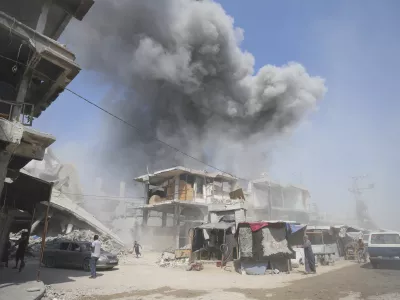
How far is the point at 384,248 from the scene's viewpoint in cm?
1219

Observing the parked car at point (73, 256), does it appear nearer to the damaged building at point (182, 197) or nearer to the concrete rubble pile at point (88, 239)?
the concrete rubble pile at point (88, 239)

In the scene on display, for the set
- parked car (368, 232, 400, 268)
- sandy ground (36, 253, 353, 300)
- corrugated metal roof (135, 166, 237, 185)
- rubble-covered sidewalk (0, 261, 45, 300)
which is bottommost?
sandy ground (36, 253, 353, 300)

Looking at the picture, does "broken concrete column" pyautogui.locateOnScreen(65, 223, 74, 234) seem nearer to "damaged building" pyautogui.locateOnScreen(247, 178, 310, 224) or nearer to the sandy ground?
the sandy ground

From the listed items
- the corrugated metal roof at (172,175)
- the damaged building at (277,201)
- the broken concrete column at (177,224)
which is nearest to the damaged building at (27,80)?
the broken concrete column at (177,224)

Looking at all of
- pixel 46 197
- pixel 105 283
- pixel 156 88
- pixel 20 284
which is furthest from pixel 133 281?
pixel 156 88

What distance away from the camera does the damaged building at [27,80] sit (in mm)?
7574

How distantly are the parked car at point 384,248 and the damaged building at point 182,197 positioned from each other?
12.5 meters

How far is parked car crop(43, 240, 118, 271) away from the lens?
12.7 meters

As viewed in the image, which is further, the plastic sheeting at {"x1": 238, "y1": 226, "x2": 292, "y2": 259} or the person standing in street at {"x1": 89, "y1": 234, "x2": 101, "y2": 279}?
the plastic sheeting at {"x1": 238, "y1": 226, "x2": 292, "y2": 259}

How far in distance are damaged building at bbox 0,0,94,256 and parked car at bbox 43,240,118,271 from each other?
3101mm

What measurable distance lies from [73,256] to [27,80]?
8.61 meters

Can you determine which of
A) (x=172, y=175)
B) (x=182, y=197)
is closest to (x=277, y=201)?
(x=182, y=197)

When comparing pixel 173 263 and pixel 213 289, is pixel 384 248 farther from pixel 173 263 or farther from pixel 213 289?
pixel 173 263

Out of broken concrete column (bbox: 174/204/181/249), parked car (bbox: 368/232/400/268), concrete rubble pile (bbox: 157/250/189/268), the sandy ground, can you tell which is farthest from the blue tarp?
broken concrete column (bbox: 174/204/181/249)
